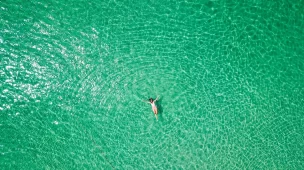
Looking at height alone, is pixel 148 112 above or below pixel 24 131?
above

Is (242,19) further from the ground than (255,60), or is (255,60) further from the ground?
(242,19)

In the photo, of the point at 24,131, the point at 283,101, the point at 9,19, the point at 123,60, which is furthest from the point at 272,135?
the point at 9,19

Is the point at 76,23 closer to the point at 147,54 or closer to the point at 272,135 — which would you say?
the point at 147,54

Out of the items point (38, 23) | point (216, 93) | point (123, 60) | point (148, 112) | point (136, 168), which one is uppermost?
point (38, 23)

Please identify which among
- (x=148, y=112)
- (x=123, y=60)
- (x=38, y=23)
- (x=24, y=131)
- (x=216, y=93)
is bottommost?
(x=24, y=131)

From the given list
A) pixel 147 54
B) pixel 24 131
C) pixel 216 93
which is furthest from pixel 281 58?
pixel 24 131

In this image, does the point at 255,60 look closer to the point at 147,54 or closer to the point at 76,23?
the point at 147,54
